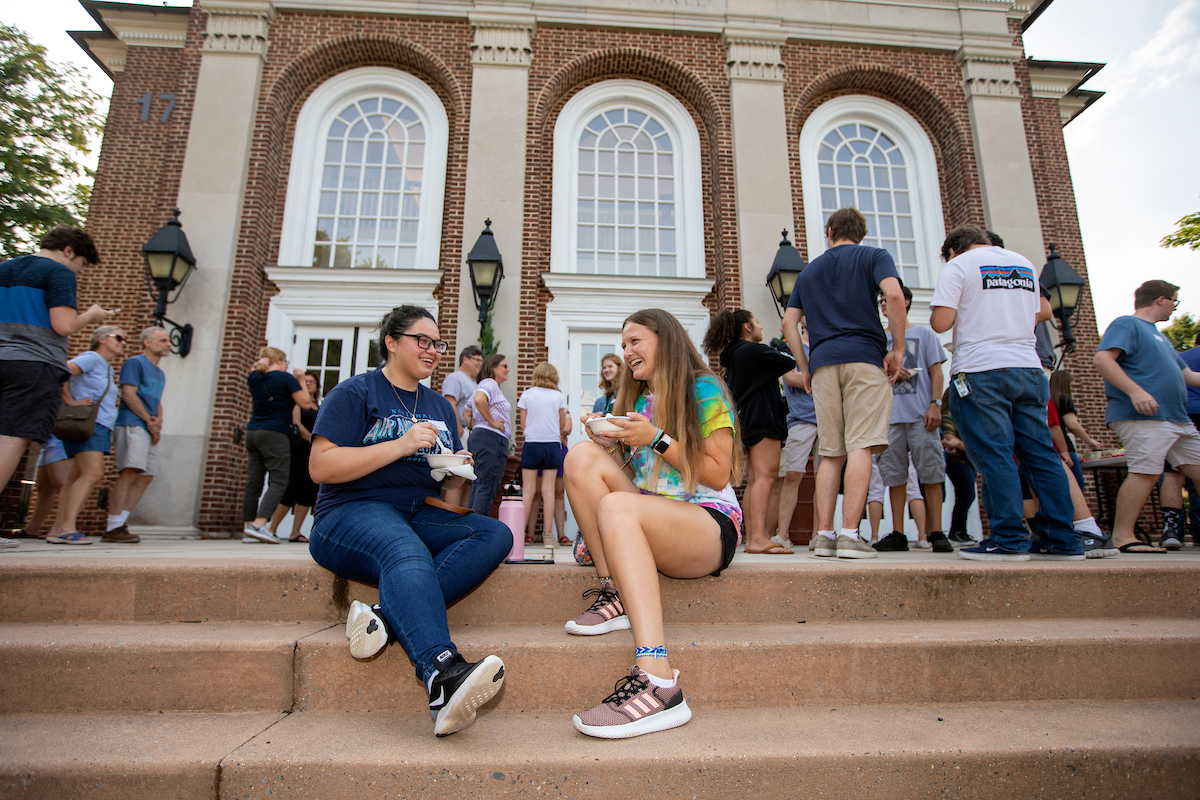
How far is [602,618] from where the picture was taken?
2334 mm

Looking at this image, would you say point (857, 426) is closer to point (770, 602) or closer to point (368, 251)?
point (770, 602)

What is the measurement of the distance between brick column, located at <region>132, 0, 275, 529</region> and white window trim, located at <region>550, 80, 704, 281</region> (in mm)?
4320

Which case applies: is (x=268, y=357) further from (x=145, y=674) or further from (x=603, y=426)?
(x=603, y=426)

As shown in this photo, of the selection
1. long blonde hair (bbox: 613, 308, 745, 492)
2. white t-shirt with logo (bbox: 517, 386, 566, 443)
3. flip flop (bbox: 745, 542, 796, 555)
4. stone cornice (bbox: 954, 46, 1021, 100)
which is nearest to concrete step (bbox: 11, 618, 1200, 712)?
long blonde hair (bbox: 613, 308, 745, 492)

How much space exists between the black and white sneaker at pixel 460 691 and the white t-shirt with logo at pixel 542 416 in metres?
4.22

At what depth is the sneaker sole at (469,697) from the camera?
171cm

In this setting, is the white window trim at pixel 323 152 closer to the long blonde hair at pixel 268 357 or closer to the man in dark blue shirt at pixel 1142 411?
the long blonde hair at pixel 268 357

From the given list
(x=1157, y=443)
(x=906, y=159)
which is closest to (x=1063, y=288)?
(x=906, y=159)

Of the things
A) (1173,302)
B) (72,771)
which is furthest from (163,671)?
(1173,302)

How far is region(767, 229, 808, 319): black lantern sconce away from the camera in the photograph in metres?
7.99

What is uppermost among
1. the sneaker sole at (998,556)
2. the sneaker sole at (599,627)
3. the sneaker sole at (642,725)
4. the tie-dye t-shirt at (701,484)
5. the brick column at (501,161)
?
the brick column at (501,161)

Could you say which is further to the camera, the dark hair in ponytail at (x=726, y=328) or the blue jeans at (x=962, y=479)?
the blue jeans at (x=962, y=479)

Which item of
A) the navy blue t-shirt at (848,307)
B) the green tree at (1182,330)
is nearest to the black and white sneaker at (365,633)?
the navy blue t-shirt at (848,307)

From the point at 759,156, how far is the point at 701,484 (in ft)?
25.5
